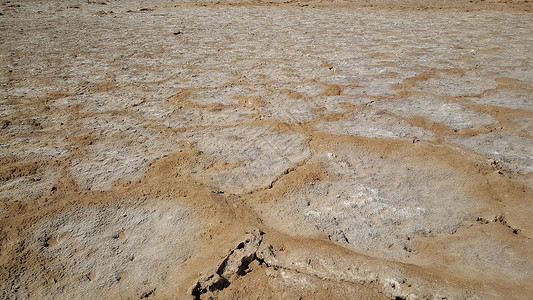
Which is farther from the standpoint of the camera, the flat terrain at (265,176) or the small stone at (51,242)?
the small stone at (51,242)

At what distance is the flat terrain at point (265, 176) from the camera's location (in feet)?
3.26

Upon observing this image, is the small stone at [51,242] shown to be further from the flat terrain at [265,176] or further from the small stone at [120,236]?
the small stone at [120,236]

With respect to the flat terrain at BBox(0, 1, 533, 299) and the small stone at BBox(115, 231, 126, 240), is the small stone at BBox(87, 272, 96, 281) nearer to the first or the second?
the flat terrain at BBox(0, 1, 533, 299)

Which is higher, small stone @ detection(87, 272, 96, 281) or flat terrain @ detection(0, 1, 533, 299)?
flat terrain @ detection(0, 1, 533, 299)

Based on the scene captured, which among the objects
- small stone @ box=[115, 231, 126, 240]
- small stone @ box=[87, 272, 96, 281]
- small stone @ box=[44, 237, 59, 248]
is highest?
small stone @ box=[44, 237, 59, 248]

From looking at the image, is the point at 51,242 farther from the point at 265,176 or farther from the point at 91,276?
the point at 265,176

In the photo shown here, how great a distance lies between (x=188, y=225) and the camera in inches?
46.9

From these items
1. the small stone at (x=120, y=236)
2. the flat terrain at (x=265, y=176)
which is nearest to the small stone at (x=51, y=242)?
the flat terrain at (x=265, y=176)

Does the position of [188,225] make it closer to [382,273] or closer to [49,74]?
[382,273]

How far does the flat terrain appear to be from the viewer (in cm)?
99

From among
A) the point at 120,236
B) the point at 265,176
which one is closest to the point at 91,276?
the point at 120,236

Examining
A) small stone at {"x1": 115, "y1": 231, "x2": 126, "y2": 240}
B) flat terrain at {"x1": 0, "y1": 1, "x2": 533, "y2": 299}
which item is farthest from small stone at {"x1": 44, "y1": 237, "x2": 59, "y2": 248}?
small stone at {"x1": 115, "y1": 231, "x2": 126, "y2": 240}

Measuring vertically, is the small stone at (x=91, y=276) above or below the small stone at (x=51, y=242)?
below

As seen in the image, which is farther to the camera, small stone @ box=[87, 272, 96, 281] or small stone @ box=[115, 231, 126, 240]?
small stone @ box=[115, 231, 126, 240]
